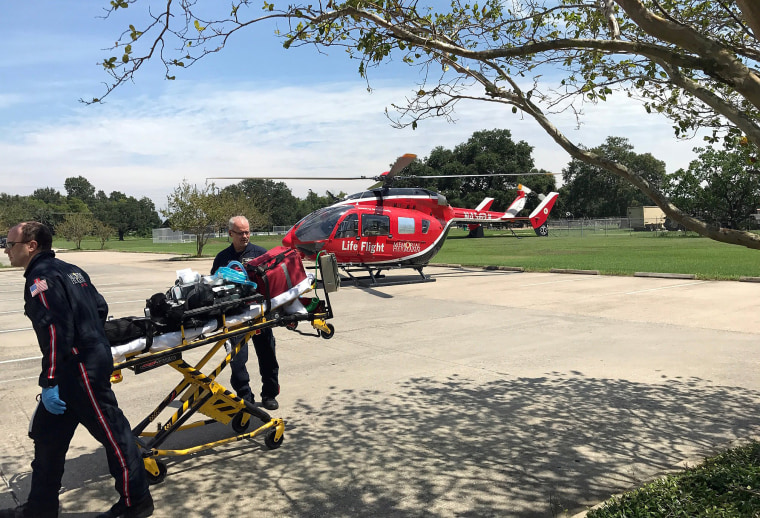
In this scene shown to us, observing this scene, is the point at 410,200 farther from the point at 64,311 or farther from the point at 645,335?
the point at 64,311

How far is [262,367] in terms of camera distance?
593 cm

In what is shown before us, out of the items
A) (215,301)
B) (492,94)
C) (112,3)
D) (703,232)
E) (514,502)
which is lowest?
(514,502)

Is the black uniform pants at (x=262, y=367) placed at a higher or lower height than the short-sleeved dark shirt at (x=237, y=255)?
lower

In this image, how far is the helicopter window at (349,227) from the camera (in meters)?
17.3

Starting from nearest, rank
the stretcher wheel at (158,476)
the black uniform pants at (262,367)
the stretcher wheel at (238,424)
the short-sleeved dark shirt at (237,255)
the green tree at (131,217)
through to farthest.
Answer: the stretcher wheel at (158,476) < the stretcher wheel at (238,424) < the black uniform pants at (262,367) < the short-sleeved dark shirt at (237,255) < the green tree at (131,217)

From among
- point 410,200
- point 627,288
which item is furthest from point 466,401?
point 410,200

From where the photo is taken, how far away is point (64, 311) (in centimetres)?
352

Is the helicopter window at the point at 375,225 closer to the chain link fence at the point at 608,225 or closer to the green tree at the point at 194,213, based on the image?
the green tree at the point at 194,213

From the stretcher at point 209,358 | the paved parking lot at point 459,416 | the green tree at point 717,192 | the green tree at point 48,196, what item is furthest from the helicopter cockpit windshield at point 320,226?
the green tree at point 48,196

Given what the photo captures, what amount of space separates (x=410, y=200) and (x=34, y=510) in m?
15.9

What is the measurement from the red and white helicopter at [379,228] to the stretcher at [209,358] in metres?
11.4

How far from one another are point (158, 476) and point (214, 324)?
1.18 metres

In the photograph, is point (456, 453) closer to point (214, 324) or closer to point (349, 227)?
point (214, 324)

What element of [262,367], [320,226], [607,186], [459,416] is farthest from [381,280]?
[607,186]
